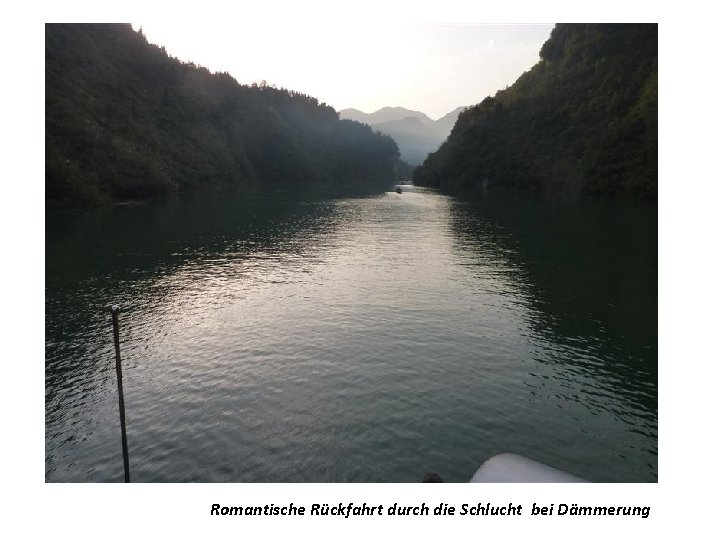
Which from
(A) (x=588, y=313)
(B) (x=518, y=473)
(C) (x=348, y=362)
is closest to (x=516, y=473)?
(B) (x=518, y=473)

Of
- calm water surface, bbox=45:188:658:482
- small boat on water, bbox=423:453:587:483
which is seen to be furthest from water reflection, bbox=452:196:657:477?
small boat on water, bbox=423:453:587:483

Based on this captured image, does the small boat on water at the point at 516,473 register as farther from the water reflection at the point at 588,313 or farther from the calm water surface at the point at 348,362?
the water reflection at the point at 588,313

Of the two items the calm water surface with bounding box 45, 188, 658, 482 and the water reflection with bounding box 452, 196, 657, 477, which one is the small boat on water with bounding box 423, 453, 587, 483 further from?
the water reflection with bounding box 452, 196, 657, 477

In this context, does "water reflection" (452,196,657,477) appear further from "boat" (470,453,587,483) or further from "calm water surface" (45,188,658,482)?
"boat" (470,453,587,483)

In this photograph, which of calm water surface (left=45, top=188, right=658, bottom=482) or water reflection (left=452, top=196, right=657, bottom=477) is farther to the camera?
water reflection (left=452, top=196, right=657, bottom=477)

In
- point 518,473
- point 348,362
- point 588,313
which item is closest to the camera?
point 518,473

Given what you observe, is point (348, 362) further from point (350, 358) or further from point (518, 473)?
point (518, 473)

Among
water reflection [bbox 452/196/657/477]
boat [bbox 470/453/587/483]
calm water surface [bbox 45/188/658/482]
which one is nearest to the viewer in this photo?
boat [bbox 470/453/587/483]

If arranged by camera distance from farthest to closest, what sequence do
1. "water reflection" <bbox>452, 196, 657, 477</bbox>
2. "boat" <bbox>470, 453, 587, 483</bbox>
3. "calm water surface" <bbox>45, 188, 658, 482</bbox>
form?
"water reflection" <bbox>452, 196, 657, 477</bbox> < "calm water surface" <bbox>45, 188, 658, 482</bbox> < "boat" <bbox>470, 453, 587, 483</bbox>

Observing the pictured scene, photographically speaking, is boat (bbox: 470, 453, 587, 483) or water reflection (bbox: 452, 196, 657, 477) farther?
water reflection (bbox: 452, 196, 657, 477)

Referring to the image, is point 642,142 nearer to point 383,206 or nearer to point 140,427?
point 383,206
